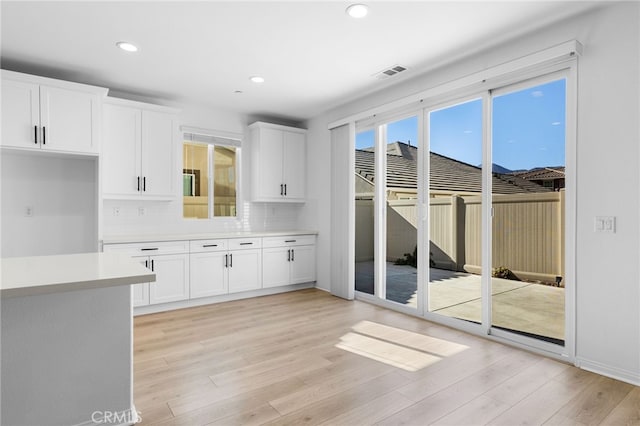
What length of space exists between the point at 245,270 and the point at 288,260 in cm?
69

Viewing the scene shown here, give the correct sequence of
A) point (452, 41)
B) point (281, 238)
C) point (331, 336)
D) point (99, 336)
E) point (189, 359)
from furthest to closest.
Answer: point (281, 238), point (331, 336), point (452, 41), point (189, 359), point (99, 336)

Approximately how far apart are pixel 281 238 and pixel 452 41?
3.29 metres

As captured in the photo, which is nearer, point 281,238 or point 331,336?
point 331,336

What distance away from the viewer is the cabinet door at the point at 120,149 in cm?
418

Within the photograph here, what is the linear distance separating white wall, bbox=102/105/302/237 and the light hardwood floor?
57.5 inches

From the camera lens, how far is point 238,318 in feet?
13.3

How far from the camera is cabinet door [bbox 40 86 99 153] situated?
3621 millimetres

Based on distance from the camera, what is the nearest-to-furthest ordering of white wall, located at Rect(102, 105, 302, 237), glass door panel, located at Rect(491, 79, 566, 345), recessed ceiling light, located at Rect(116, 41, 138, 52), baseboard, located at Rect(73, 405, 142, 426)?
baseboard, located at Rect(73, 405, 142, 426) → glass door panel, located at Rect(491, 79, 566, 345) → recessed ceiling light, located at Rect(116, 41, 138, 52) → white wall, located at Rect(102, 105, 302, 237)

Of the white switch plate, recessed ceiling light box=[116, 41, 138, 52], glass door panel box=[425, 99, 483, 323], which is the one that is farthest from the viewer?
glass door panel box=[425, 99, 483, 323]

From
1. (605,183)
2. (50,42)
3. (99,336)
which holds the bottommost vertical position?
(99,336)

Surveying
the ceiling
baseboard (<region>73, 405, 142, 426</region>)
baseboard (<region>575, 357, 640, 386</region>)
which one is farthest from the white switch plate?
baseboard (<region>73, 405, 142, 426</region>)

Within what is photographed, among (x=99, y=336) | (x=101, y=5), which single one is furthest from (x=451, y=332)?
(x=101, y=5)

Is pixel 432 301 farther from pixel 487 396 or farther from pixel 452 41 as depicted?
pixel 452 41

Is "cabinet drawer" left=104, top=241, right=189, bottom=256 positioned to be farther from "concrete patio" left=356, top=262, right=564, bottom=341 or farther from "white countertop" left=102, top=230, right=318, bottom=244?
"concrete patio" left=356, top=262, right=564, bottom=341
